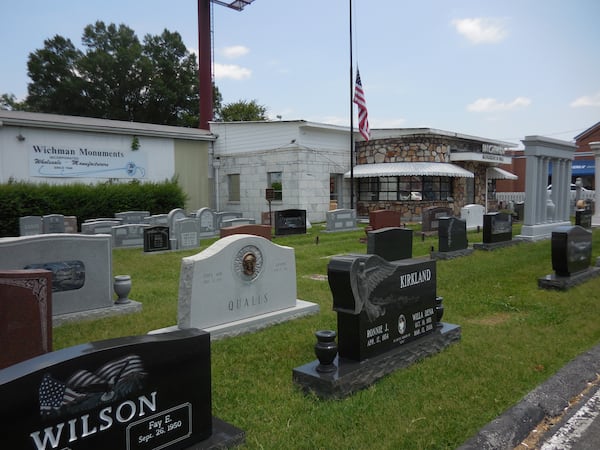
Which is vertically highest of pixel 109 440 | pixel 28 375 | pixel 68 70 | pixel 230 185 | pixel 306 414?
pixel 68 70

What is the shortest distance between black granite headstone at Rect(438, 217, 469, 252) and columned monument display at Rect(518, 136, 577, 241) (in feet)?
11.4

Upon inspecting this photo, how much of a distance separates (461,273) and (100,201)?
14.9 meters

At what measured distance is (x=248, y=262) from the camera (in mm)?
5793

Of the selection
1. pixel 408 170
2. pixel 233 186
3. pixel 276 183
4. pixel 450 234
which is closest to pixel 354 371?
pixel 450 234

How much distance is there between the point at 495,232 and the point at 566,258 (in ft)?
16.1

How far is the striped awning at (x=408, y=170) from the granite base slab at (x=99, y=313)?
658 inches

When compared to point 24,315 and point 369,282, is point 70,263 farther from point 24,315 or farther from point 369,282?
point 369,282

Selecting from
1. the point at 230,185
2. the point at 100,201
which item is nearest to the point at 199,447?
the point at 100,201

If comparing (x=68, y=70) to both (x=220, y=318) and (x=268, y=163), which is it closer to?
(x=268, y=163)

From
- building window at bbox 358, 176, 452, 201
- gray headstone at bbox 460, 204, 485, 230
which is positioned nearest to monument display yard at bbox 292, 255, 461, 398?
gray headstone at bbox 460, 204, 485, 230

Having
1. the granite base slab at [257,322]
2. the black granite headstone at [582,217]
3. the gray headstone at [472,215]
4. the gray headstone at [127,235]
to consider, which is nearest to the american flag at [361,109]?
the gray headstone at [472,215]

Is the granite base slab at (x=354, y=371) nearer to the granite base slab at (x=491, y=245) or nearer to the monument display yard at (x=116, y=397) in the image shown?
the monument display yard at (x=116, y=397)

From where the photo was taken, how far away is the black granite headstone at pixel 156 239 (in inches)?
500

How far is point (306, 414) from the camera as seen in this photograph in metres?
3.69
